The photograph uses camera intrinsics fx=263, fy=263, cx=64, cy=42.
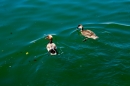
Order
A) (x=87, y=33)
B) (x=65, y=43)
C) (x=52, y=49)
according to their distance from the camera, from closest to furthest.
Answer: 1. (x=52, y=49)
2. (x=65, y=43)
3. (x=87, y=33)

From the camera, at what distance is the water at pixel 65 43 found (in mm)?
15516

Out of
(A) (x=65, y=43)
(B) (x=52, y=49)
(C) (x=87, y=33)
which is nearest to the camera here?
(B) (x=52, y=49)

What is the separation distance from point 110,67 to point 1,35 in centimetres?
971

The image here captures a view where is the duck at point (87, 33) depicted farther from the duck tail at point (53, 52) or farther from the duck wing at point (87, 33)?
the duck tail at point (53, 52)

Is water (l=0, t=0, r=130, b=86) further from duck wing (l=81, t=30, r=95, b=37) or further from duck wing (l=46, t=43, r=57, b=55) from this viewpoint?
duck wing (l=81, t=30, r=95, b=37)

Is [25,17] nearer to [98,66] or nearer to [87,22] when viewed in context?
[87,22]

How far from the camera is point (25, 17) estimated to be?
2370 cm

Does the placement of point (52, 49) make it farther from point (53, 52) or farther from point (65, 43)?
point (65, 43)

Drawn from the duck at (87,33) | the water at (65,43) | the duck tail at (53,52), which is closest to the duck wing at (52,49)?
the duck tail at (53,52)

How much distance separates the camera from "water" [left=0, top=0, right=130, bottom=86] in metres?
15.5

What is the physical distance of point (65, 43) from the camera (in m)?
18.5

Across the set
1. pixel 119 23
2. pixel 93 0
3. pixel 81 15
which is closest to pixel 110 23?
pixel 119 23

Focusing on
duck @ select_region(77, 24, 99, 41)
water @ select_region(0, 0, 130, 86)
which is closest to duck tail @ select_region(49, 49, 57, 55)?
water @ select_region(0, 0, 130, 86)

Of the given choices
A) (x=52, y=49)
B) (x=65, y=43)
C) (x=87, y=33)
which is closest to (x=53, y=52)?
(x=52, y=49)
